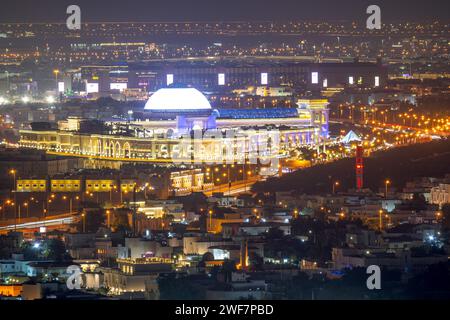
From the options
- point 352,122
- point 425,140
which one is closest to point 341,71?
point 352,122

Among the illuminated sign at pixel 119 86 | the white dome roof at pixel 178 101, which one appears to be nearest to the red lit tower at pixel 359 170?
the white dome roof at pixel 178 101

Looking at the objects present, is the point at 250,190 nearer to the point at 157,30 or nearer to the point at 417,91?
the point at 417,91

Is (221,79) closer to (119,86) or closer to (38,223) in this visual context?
(119,86)

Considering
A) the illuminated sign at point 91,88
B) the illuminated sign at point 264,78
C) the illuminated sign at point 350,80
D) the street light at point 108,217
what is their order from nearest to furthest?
the street light at point 108,217 → the illuminated sign at point 91,88 → the illuminated sign at point 264,78 → the illuminated sign at point 350,80

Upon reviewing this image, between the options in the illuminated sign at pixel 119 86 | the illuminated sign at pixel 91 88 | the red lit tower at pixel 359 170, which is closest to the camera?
the red lit tower at pixel 359 170

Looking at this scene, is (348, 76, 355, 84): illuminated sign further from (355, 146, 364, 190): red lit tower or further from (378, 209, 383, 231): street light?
(378, 209, 383, 231): street light

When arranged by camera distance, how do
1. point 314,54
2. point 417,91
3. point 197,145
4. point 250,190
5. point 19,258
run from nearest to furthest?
point 19,258, point 250,190, point 197,145, point 417,91, point 314,54

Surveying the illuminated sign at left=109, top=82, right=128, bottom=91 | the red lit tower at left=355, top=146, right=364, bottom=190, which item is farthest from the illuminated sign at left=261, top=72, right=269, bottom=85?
the red lit tower at left=355, top=146, right=364, bottom=190

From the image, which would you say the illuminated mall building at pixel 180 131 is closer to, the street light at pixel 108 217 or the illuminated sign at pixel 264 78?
the street light at pixel 108 217
